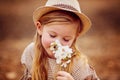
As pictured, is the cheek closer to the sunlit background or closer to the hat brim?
the hat brim

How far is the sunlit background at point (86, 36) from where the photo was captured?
372 centimetres

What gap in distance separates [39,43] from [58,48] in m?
0.23

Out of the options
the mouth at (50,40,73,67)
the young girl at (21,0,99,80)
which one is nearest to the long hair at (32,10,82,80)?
the young girl at (21,0,99,80)

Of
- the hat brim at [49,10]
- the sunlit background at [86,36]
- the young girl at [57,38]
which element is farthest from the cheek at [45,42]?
the sunlit background at [86,36]

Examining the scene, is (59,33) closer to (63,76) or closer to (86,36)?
(63,76)

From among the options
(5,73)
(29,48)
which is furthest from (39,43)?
(5,73)

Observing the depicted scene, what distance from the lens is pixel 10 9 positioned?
15.7ft

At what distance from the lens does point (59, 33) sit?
186 centimetres

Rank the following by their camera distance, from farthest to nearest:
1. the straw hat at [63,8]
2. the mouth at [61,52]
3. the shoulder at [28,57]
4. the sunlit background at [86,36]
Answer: the sunlit background at [86,36] < the shoulder at [28,57] < the straw hat at [63,8] < the mouth at [61,52]

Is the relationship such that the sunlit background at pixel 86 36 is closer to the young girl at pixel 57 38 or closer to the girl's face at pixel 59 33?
the young girl at pixel 57 38

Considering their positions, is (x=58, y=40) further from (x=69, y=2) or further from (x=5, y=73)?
(x=5, y=73)

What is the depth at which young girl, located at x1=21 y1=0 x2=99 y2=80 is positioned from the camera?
187 cm

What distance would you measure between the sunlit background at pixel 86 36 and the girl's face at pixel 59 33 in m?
1.63

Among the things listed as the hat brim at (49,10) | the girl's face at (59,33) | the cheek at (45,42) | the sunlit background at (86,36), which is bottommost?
the sunlit background at (86,36)
